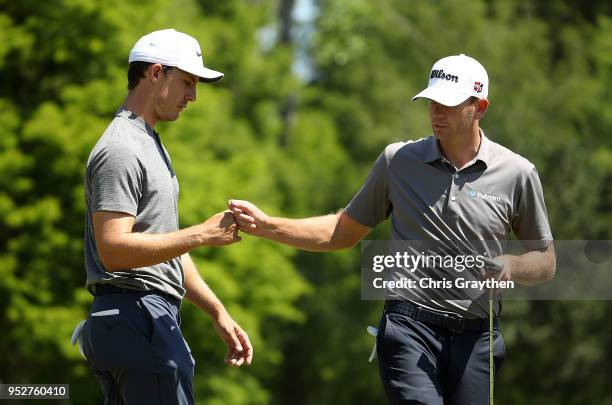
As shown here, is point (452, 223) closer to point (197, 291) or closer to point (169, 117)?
point (197, 291)

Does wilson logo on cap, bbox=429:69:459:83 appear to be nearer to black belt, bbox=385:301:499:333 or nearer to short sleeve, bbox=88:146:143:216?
black belt, bbox=385:301:499:333

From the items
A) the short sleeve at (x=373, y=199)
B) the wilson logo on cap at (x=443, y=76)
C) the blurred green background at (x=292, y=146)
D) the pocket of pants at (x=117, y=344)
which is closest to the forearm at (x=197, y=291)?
the pocket of pants at (x=117, y=344)

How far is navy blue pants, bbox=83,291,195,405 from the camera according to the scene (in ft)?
18.0

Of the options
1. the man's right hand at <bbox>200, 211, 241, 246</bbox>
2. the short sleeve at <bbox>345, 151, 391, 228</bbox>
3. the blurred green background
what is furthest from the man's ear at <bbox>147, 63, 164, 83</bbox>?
the blurred green background

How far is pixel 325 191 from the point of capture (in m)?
35.7

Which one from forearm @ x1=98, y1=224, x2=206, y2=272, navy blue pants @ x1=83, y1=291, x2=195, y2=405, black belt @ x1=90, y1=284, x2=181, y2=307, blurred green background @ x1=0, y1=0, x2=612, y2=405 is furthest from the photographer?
blurred green background @ x1=0, y1=0, x2=612, y2=405

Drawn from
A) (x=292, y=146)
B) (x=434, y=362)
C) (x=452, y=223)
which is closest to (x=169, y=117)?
(x=452, y=223)

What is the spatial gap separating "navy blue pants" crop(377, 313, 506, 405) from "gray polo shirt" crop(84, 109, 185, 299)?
1131 millimetres

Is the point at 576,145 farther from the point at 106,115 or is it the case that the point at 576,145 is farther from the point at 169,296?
the point at 169,296

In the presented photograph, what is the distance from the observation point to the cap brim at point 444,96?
6016 mm

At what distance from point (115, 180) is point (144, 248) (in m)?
0.34

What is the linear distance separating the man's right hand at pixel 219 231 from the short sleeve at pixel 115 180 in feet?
1.15

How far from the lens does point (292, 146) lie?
124ft

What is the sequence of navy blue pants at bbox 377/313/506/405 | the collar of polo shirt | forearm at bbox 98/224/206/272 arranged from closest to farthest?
forearm at bbox 98/224/206/272
navy blue pants at bbox 377/313/506/405
the collar of polo shirt
